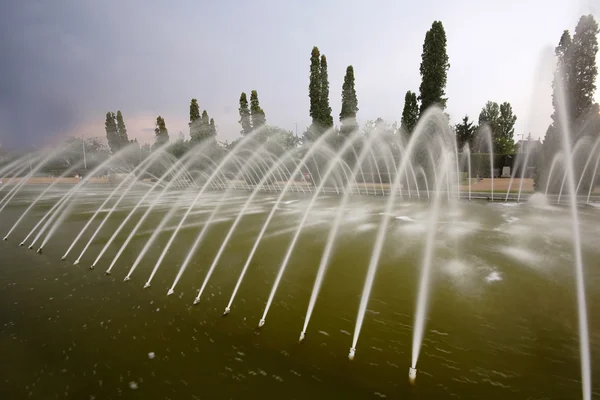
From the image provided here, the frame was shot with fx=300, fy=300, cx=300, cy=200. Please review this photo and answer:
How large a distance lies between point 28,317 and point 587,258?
44.7 feet

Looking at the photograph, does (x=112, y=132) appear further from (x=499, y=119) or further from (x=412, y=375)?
(x=499, y=119)

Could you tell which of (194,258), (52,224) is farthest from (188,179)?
(194,258)

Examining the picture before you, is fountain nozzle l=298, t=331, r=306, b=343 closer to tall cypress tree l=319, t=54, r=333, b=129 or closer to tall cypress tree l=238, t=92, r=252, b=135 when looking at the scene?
tall cypress tree l=319, t=54, r=333, b=129

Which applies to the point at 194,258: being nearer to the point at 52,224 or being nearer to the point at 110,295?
the point at 110,295

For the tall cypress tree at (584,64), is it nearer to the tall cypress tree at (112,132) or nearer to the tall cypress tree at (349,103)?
the tall cypress tree at (349,103)

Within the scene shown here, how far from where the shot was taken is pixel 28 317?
5793 millimetres

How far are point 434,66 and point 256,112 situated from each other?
27886 mm

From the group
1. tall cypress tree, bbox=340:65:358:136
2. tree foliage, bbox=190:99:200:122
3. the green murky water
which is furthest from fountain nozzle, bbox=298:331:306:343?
tree foliage, bbox=190:99:200:122

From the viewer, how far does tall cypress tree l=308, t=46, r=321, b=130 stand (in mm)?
38875

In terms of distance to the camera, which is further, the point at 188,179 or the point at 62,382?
the point at 188,179

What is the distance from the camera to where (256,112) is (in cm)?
4766

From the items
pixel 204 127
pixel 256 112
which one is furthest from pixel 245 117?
pixel 204 127

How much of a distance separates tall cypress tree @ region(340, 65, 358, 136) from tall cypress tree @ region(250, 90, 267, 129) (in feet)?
50.2

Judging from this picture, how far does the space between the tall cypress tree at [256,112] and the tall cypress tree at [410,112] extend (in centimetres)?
2338
